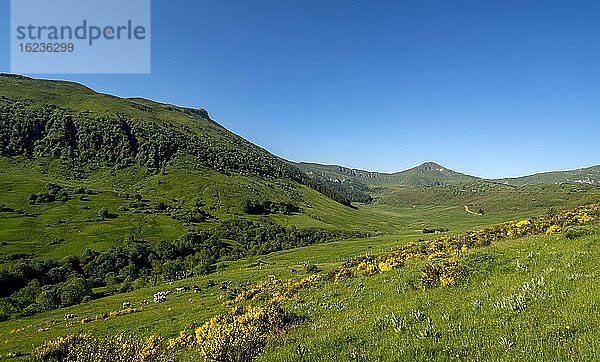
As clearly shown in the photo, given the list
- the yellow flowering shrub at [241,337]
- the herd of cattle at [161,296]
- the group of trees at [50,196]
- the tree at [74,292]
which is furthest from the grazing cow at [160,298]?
the group of trees at [50,196]

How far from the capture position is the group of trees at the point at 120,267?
104 metres

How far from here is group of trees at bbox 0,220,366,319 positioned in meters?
104

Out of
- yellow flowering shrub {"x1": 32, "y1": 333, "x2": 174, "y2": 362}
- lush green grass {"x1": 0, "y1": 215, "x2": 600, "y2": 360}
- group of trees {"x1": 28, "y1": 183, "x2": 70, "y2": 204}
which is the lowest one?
yellow flowering shrub {"x1": 32, "y1": 333, "x2": 174, "y2": 362}

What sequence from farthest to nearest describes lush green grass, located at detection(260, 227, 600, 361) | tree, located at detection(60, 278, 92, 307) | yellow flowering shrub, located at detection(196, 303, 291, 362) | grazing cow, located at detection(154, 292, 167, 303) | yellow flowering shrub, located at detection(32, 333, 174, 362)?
tree, located at detection(60, 278, 92, 307), grazing cow, located at detection(154, 292, 167, 303), yellow flowering shrub, located at detection(32, 333, 174, 362), yellow flowering shrub, located at detection(196, 303, 291, 362), lush green grass, located at detection(260, 227, 600, 361)

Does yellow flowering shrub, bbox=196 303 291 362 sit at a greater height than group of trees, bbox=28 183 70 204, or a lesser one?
lesser

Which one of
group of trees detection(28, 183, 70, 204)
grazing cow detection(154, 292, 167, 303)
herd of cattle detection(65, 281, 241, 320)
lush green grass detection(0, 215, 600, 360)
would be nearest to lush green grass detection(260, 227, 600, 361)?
lush green grass detection(0, 215, 600, 360)

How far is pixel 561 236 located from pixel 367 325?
16.7 m

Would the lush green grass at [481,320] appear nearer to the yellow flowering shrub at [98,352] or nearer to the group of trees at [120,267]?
the yellow flowering shrub at [98,352]

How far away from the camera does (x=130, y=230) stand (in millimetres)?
170750

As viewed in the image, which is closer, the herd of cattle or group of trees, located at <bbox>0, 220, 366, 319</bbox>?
the herd of cattle

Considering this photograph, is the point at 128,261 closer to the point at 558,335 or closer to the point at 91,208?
the point at 91,208

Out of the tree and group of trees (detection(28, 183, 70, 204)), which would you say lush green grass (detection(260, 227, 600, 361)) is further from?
group of trees (detection(28, 183, 70, 204))

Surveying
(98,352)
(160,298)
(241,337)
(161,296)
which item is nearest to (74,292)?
(161,296)

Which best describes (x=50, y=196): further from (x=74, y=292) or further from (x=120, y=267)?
(x=74, y=292)
